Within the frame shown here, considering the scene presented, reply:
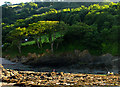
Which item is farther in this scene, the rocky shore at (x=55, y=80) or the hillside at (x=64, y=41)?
the hillside at (x=64, y=41)

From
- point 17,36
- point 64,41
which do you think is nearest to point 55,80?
point 64,41

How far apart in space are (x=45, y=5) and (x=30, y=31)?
26.8m

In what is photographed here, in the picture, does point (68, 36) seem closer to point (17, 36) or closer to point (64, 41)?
point (64, 41)

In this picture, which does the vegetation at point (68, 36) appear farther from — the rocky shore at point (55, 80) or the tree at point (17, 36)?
the rocky shore at point (55, 80)

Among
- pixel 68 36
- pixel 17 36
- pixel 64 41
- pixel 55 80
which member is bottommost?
pixel 64 41

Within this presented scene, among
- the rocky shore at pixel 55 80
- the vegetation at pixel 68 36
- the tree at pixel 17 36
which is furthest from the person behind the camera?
the tree at pixel 17 36

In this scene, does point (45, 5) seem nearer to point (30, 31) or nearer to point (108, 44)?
point (30, 31)

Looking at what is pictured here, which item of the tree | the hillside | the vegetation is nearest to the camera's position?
the hillside

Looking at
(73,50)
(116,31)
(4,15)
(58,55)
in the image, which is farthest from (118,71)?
(4,15)

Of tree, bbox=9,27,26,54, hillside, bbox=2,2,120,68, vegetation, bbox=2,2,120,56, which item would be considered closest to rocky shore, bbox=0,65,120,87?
hillside, bbox=2,2,120,68

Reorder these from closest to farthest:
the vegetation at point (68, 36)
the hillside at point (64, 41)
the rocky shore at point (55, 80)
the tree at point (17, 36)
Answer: the rocky shore at point (55, 80) → the hillside at point (64, 41) → the vegetation at point (68, 36) → the tree at point (17, 36)

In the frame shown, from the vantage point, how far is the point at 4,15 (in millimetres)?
28156

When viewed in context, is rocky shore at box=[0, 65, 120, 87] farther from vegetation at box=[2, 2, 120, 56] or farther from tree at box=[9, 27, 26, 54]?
tree at box=[9, 27, 26, 54]

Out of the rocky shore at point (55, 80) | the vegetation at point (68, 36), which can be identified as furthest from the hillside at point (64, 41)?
the rocky shore at point (55, 80)
